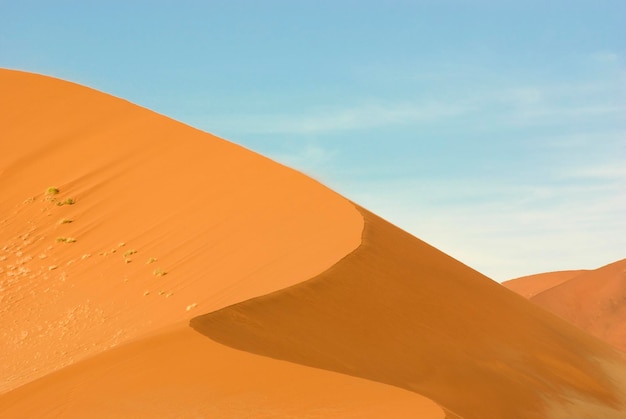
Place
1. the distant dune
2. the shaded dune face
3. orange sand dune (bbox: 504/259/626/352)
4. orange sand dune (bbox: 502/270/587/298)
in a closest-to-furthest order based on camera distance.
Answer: the distant dune, the shaded dune face, orange sand dune (bbox: 504/259/626/352), orange sand dune (bbox: 502/270/587/298)

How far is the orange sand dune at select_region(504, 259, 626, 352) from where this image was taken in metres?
50.8

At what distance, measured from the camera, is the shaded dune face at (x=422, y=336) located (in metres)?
11.6

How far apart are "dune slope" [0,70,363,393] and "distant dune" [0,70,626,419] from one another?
6cm

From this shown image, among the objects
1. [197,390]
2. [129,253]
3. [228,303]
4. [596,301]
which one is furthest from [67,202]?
[596,301]

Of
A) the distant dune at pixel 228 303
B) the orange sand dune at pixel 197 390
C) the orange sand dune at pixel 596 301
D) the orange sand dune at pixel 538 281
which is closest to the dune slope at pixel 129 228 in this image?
the distant dune at pixel 228 303

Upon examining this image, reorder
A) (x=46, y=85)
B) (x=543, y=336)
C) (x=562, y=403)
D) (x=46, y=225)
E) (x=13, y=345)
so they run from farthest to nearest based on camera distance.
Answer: (x=46, y=85), (x=46, y=225), (x=543, y=336), (x=13, y=345), (x=562, y=403)

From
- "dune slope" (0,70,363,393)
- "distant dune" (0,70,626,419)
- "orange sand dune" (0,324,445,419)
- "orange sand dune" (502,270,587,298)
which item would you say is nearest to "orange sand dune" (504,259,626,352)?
"orange sand dune" (502,270,587,298)

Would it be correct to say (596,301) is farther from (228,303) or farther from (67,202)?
(228,303)

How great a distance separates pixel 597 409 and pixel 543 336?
3.08 m

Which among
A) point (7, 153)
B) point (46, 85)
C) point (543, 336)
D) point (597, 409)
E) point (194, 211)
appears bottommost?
point (597, 409)

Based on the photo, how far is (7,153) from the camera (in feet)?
85.8

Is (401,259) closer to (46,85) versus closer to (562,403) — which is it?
(562,403)

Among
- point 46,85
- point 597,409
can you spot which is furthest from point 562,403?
point 46,85

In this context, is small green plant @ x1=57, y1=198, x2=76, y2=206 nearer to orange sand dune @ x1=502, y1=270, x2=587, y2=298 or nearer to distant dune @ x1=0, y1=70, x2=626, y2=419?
distant dune @ x1=0, y1=70, x2=626, y2=419
